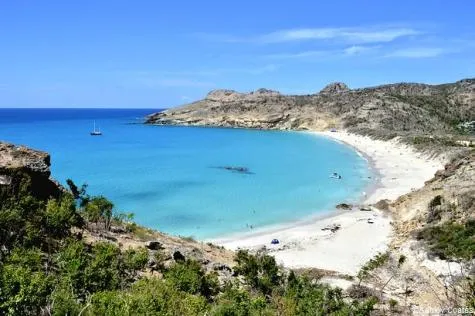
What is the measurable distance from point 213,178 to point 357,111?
9145cm

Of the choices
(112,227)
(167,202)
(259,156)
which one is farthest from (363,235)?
(259,156)

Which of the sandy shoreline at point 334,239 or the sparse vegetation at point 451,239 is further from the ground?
the sparse vegetation at point 451,239

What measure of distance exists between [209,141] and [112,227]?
322 ft

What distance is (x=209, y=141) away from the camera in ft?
414

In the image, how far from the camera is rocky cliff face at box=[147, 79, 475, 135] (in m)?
137

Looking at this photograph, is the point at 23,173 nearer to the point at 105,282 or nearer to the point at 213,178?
the point at 105,282

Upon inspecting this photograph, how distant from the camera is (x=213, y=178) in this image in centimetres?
6925

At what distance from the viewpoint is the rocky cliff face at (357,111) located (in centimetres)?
13738

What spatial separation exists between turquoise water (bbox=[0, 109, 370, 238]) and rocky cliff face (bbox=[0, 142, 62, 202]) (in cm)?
1812

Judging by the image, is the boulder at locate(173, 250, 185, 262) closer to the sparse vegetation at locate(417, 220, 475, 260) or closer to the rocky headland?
the rocky headland

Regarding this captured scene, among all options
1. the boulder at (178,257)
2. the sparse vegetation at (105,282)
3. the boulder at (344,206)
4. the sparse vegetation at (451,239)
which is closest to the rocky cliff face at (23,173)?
the sparse vegetation at (105,282)

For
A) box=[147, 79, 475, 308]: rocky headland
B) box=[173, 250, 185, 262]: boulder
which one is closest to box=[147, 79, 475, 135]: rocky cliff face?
box=[147, 79, 475, 308]: rocky headland

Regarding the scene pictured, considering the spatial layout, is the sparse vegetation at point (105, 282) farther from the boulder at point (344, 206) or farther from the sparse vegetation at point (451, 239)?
the boulder at point (344, 206)

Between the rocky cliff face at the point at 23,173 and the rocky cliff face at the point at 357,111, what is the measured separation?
102 m
